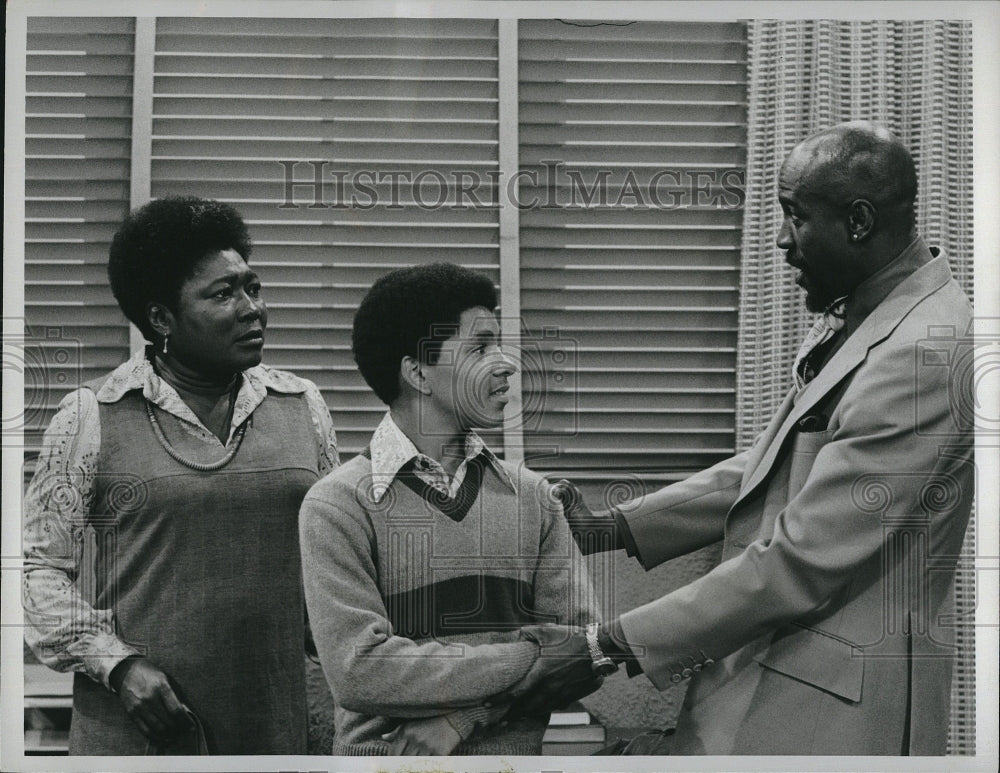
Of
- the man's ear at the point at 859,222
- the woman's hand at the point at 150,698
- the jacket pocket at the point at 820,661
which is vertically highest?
the man's ear at the point at 859,222

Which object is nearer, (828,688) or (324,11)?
(828,688)

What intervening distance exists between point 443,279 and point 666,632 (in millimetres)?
998

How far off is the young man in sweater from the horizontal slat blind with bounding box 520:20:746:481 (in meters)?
0.16

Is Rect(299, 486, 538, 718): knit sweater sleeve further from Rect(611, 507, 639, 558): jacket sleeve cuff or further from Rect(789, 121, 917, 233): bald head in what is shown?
Rect(789, 121, 917, 233): bald head

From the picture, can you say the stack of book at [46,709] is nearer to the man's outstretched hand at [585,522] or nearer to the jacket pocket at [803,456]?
the man's outstretched hand at [585,522]

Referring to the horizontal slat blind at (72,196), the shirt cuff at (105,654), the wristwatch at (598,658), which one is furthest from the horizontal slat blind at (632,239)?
the shirt cuff at (105,654)

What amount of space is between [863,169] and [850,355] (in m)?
0.45

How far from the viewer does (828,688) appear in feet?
8.89

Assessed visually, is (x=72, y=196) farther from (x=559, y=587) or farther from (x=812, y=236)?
(x=812, y=236)

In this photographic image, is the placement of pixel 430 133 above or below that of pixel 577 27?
below

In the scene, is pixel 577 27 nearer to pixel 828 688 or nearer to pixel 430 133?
pixel 430 133

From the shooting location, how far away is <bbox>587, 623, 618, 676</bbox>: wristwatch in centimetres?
282

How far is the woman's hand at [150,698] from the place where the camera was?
283 cm

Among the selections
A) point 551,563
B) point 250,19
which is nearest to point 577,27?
point 250,19
